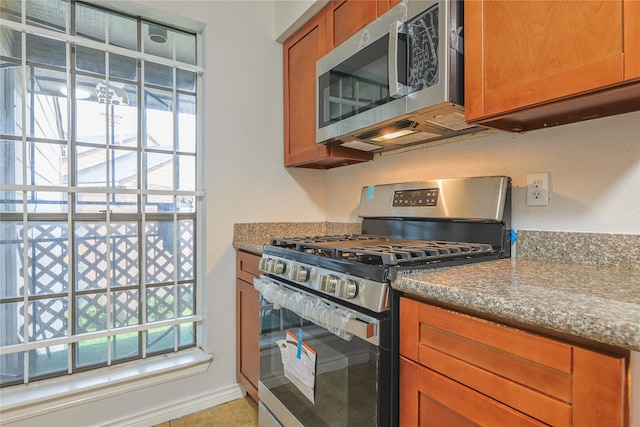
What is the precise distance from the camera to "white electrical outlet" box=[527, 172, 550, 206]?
119 centimetres

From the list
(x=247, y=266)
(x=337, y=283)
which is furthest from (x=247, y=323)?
(x=337, y=283)

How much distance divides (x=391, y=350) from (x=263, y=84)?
5.76 feet

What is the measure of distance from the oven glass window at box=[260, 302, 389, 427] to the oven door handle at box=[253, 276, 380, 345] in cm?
3

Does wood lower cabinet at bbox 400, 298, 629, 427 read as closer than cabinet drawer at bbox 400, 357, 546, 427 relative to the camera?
Yes

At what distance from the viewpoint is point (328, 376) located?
1140 mm

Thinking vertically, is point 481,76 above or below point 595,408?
above

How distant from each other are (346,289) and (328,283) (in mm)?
89

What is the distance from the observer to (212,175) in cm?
191

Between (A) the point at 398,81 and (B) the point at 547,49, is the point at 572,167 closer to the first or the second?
(B) the point at 547,49

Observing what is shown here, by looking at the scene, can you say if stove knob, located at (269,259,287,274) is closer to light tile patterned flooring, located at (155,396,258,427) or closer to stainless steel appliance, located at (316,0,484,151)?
stainless steel appliance, located at (316,0,484,151)

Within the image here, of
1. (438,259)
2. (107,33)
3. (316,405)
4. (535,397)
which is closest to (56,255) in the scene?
(107,33)

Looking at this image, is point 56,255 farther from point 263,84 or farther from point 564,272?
point 564,272

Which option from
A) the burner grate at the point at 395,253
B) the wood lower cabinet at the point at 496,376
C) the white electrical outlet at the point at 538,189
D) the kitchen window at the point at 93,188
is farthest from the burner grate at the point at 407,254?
the kitchen window at the point at 93,188

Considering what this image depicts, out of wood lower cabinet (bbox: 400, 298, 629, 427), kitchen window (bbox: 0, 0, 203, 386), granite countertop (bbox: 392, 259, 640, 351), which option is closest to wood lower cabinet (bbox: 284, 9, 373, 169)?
kitchen window (bbox: 0, 0, 203, 386)
